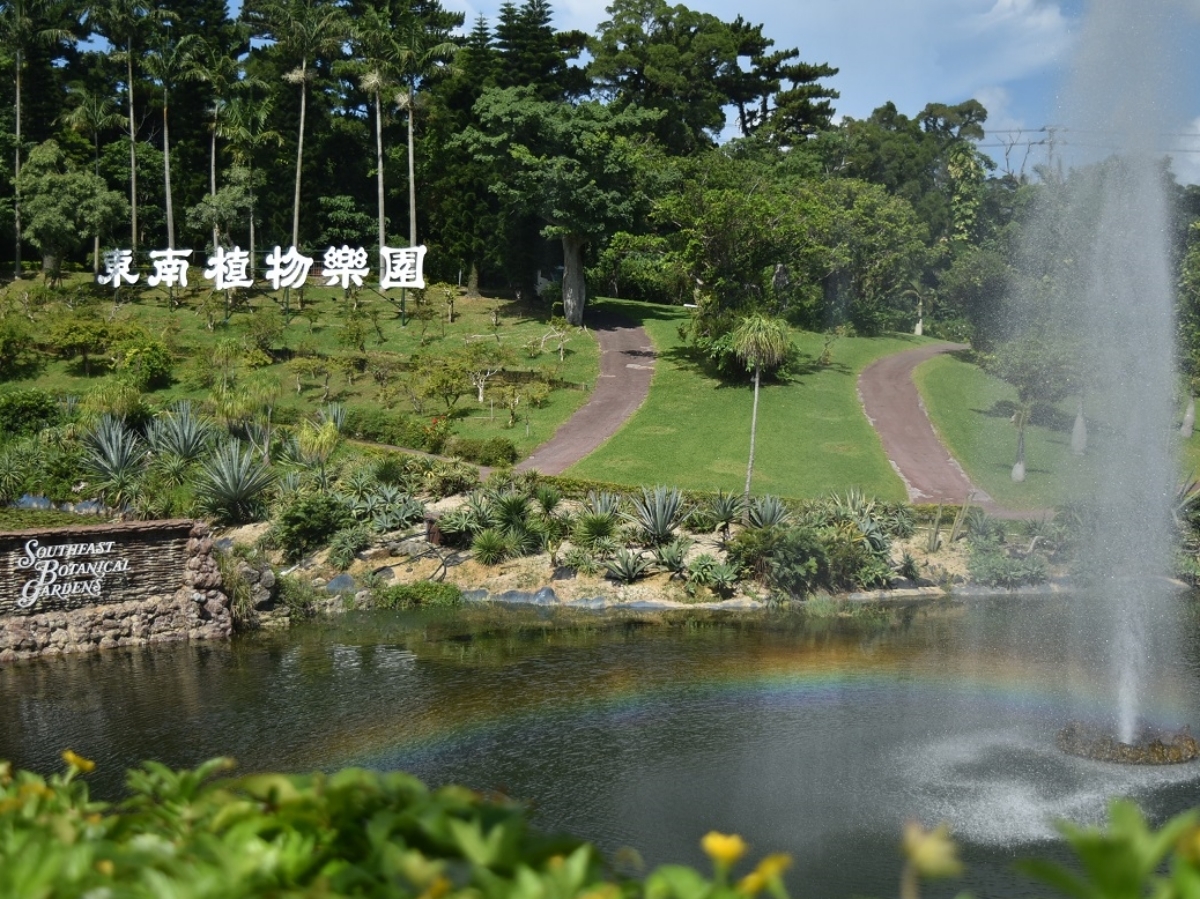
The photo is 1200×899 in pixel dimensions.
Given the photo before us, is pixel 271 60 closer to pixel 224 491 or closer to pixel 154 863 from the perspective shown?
pixel 224 491

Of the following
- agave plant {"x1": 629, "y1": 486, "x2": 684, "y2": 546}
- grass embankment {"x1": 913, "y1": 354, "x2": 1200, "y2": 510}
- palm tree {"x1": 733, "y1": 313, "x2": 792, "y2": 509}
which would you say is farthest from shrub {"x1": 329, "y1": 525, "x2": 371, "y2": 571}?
grass embankment {"x1": 913, "y1": 354, "x2": 1200, "y2": 510}

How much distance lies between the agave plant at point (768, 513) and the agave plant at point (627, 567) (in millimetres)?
3061

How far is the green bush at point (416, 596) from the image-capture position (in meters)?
23.9

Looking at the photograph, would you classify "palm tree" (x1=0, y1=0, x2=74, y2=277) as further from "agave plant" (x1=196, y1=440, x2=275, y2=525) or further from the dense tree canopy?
"agave plant" (x1=196, y1=440, x2=275, y2=525)

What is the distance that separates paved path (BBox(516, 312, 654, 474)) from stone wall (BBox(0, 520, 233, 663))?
1410cm

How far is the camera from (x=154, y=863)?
3553 millimetres

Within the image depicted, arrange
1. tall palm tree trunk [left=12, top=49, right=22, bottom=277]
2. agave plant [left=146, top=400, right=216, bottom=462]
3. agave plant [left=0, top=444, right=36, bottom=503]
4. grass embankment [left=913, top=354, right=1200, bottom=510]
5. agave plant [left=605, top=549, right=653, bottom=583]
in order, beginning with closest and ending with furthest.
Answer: agave plant [left=605, top=549, right=653, bottom=583] < agave plant [left=0, top=444, right=36, bottom=503] < agave plant [left=146, top=400, right=216, bottom=462] < grass embankment [left=913, top=354, right=1200, bottom=510] < tall palm tree trunk [left=12, top=49, right=22, bottom=277]

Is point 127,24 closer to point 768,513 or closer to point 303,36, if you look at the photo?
point 303,36

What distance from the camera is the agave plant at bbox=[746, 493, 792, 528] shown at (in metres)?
26.4

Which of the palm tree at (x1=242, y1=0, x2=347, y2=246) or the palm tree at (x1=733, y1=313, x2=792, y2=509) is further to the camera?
the palm tree at (x1=242, y1=0, x2=347, y2=246)

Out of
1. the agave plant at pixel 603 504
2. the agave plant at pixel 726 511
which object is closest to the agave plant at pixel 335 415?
the agave plant at pixel 603 504

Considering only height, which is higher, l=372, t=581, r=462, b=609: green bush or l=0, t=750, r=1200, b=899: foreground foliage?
l=0, t=750, r=1200, b=899: foreground foliage

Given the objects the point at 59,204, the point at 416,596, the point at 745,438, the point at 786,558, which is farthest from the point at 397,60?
the point at 786,558

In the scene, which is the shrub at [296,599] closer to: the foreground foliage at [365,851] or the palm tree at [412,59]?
the foreground foliage at [365,851]
